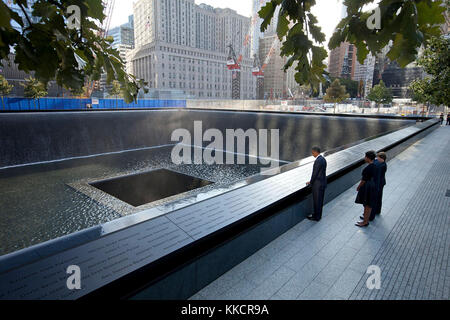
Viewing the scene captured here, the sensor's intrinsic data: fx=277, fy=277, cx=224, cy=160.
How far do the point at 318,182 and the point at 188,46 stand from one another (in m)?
120

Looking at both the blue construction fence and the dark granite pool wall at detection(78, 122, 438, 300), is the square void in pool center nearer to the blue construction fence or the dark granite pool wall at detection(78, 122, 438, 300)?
the dark granite pool wall at detection(78, 122, 438, 300)

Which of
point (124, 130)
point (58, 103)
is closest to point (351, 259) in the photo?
point (124, 130)

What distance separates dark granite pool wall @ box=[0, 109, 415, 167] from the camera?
16.6 metres

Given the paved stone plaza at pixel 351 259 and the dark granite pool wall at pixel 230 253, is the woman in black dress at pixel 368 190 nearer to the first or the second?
the paved stone plaza at pixel 351 259

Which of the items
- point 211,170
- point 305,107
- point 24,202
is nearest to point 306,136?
point 211,170

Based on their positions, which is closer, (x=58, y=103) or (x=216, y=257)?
(x=216, y=257)

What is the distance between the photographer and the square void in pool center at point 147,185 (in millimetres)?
12655

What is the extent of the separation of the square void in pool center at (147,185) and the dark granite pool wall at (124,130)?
5900 mm

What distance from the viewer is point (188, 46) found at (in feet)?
375

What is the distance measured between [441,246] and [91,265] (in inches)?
225

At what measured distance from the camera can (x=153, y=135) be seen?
80.4 feet

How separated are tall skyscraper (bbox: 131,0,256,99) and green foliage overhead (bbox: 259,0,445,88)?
3740 inches

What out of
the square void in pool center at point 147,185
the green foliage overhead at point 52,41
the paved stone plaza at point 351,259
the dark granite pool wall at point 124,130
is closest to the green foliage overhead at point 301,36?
the green foliage overhead at point 52,41

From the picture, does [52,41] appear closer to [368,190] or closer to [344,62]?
[368,190]
